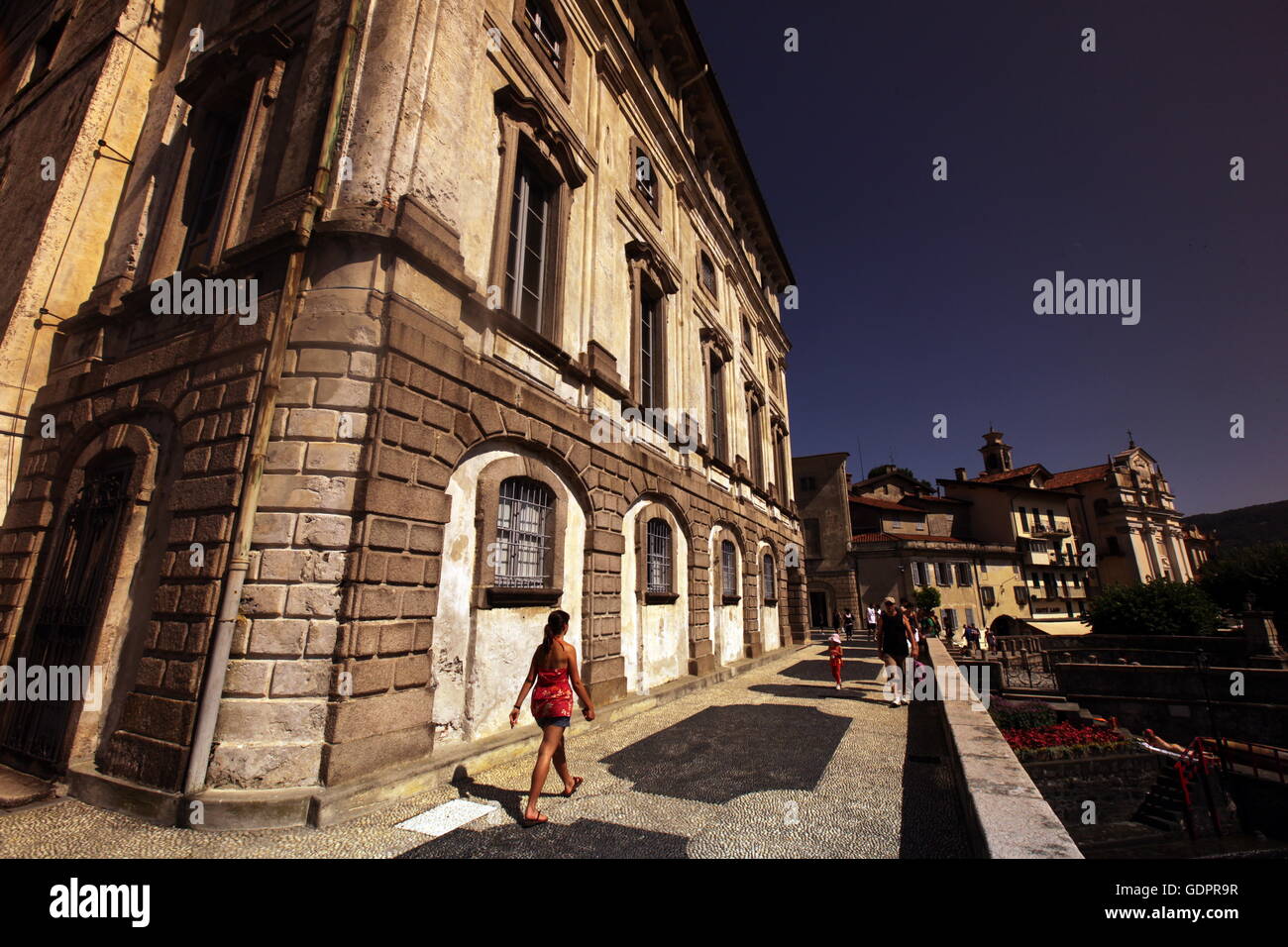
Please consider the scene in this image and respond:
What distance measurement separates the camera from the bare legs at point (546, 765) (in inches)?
169

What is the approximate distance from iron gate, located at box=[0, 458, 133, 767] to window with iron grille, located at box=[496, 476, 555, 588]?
161 inches

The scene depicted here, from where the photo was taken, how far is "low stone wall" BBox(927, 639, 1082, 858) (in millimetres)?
2959

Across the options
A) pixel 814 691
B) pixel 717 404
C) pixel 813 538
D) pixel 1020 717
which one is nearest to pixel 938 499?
pixel 813 538

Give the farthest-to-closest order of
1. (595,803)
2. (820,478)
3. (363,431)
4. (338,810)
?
(820,478) < (363,431) < (595,803) < (338,810)

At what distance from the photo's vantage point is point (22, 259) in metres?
8.32

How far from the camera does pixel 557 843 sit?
3928mm

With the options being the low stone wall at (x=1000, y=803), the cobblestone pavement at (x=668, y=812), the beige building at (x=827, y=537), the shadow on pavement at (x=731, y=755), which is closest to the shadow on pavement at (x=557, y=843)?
the cobblestone pavement at (x=668, y=812)

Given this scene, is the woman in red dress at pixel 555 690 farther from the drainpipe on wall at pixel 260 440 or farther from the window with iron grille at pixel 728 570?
the window with iron grille at pixel 728 570

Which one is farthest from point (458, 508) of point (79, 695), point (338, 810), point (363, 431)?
point (79, 695)

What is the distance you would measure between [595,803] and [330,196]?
21.6ft

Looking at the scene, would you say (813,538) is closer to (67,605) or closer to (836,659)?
(836,659)

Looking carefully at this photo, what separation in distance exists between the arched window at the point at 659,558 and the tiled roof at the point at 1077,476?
55937 millimetres

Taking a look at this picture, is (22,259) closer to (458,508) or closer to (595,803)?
(458,508)

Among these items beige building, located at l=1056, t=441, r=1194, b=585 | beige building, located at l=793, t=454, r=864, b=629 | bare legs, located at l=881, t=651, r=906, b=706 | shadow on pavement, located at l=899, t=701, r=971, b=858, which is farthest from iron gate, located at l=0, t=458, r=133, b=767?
beige building, located at l=1056, t=441, r=1194, b=585
